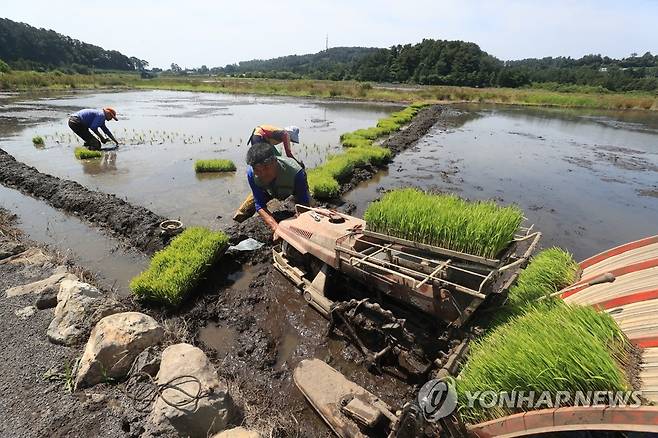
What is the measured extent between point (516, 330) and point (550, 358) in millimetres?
547

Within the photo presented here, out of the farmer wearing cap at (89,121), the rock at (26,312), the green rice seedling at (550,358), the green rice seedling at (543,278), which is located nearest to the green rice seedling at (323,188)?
the green rice seedling at (543,278)

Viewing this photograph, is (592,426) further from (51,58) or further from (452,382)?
(51,58)

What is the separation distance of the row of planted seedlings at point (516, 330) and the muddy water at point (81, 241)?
4435 millimetres

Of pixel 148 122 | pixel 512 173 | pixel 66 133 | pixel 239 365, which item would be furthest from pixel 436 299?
pixel 148 122

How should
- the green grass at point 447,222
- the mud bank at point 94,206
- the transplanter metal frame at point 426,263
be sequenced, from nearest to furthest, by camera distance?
the transplanter metal frame at point 426,263
the green grass at point 447,222
the mud bank at point 94,206

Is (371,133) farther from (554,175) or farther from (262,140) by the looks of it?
(262,140)

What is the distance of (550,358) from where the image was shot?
232 centimetres

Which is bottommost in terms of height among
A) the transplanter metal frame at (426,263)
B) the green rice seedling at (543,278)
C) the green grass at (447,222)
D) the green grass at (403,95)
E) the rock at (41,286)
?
the green grass at (403,95)

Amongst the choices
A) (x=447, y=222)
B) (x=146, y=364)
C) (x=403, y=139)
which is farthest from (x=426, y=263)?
(x=403, y=139)

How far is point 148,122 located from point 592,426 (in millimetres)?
24831

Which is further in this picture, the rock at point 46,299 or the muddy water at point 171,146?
the muddy water at point 171,146

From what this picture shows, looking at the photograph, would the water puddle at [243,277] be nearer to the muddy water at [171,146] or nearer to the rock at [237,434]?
the muddy water at [171,146]

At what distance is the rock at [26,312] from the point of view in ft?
14.5

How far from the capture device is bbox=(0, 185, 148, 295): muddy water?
239 inches
